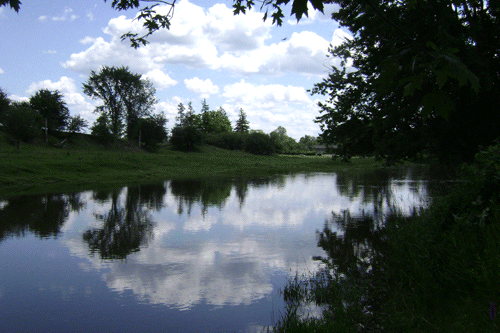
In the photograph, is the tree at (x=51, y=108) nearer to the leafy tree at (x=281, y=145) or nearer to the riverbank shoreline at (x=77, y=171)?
the riverbank shoreline at (x=77, y=171)

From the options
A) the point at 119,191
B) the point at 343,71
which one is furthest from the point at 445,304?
the point at 119,191

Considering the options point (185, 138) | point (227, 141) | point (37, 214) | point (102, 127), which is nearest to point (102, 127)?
point (102, 127)

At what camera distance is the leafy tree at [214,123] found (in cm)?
10250

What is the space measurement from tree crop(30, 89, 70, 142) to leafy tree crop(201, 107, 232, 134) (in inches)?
1818

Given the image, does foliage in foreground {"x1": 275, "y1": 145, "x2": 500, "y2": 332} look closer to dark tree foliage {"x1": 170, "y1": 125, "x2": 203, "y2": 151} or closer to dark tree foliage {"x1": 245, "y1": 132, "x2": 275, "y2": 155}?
dark tree foliage {"x1": 170, "y1": 125, "x2": 203, "y2": 151}

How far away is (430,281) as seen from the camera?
557 cm

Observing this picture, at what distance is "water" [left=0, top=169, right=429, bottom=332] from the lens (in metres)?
6.19

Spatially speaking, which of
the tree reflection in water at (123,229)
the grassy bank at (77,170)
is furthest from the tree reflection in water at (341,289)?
the grassy bank at (77,170)

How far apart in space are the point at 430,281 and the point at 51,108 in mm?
56854

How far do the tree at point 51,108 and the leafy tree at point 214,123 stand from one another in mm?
46187

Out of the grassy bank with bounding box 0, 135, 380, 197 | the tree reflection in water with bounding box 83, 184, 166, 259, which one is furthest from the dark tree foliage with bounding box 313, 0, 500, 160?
the grassy bank with bounding box 0, 135, 380, 197

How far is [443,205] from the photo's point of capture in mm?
7484

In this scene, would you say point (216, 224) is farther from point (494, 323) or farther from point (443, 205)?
point (494, 323)

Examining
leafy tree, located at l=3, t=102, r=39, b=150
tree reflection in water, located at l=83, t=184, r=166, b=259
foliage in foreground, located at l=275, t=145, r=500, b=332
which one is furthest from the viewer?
leafy tree, located at l=3, t=102, r=39, b=150
